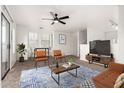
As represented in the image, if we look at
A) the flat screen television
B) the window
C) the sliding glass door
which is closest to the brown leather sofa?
the flat screen television

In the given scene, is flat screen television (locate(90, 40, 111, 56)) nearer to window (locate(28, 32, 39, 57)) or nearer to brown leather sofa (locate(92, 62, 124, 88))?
brown leather sofa (locate(92, 62, 124, 88))

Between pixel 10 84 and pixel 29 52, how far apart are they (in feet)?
15.1

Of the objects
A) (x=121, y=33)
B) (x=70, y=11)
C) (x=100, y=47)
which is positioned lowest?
(x=100, y=47)

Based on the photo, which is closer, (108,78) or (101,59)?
(108,78)

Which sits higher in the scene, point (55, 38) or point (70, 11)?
point (70, 11)

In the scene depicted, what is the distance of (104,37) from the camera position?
250 inches

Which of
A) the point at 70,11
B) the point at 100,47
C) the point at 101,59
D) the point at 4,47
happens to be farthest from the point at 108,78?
the point at 4,47

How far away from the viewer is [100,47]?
4.88 metres

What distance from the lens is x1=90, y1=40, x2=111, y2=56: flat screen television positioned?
4.59 metres

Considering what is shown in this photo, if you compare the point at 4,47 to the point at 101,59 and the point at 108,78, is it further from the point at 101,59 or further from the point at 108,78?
the point at 101,59

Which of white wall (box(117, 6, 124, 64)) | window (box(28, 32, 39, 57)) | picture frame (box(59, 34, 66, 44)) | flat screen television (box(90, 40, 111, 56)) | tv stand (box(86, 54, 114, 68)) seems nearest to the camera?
white wall (box(117, 6, 124, 64))

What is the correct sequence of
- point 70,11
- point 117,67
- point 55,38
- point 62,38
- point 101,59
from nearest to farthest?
point 117,67 → point 70,11 → point 101,59 → point 55,38 → point 62,38

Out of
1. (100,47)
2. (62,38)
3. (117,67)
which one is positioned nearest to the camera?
(117,67)
